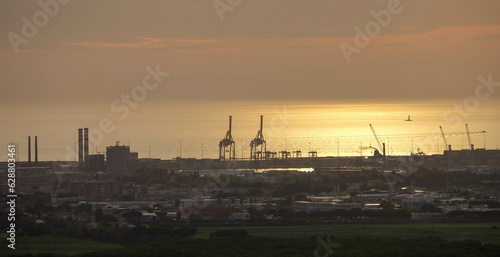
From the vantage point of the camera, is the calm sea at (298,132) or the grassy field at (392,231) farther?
the calm sea at (298,132)

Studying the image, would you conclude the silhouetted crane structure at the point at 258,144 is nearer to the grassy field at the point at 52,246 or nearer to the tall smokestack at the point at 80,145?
the tall smokestack at the point at 80,145

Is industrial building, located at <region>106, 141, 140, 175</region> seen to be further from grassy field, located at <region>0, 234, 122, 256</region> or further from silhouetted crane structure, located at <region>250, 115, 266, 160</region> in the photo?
grassy field, located at <region>0, 234, 122, 256</region>

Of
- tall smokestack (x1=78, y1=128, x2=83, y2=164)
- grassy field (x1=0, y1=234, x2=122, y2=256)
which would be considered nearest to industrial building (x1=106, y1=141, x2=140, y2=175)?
tall smokestack (x1=78, y1=128, x2=83, y2=164)

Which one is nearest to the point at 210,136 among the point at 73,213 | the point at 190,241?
the point at 73,213

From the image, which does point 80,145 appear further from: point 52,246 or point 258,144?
point 52,246

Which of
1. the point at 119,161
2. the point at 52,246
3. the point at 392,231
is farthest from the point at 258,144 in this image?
the point at 52,246

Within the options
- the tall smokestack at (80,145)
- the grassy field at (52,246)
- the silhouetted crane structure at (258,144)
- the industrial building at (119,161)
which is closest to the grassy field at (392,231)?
the grassy field at (52,246)

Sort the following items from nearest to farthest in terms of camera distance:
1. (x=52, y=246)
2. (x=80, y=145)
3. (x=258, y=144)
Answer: (x=52, y=246)
(x=80, y=145)
(x=258, y=144)
